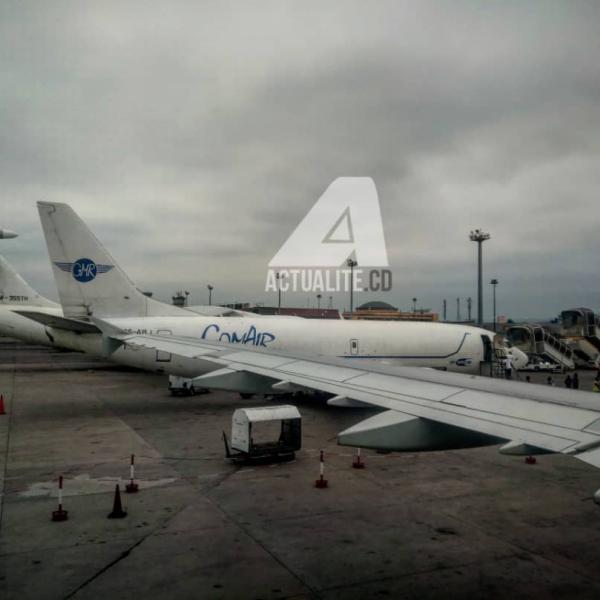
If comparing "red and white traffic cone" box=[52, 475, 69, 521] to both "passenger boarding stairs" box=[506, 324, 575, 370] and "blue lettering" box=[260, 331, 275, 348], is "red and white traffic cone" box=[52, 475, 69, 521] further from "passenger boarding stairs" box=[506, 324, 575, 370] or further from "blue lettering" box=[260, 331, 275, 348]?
"passenger boarding stairs" box=[506, 324, 575, 370]

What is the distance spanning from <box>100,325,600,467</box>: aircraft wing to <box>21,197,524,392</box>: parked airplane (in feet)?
52.4

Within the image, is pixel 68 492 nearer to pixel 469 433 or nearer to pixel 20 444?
pixel 20 444

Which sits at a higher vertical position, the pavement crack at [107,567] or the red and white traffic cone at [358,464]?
the red and white traffic cone at [358,464]

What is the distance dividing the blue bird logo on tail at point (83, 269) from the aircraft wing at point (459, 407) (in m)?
20.1

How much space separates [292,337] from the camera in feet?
88.2

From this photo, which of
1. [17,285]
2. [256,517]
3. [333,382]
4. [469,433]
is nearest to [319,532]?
[256,517]

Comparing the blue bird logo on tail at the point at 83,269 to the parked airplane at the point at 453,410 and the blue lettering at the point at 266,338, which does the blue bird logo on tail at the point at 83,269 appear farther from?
the parked airplane at the point at 453,410

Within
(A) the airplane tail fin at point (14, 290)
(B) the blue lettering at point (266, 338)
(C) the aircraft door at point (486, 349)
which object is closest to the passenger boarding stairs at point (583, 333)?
(C) the aircraft door at point (486, 349)

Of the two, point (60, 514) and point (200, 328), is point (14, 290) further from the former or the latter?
point (60, 514)

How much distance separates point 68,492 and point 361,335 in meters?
17.4

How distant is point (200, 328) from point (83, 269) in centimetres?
711

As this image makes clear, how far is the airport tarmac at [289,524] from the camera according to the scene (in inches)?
319

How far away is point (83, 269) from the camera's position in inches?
1102

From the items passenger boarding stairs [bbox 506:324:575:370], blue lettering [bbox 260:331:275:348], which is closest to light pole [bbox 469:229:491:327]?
passenger boarding stairs [bbox 506:324:575:370]
